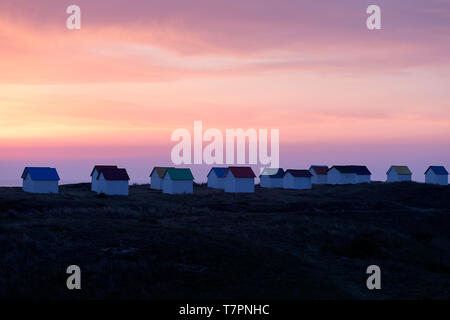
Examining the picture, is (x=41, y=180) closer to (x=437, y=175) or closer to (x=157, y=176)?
(x=157, y=176)

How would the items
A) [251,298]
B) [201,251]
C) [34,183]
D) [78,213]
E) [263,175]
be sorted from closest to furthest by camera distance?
[251,298] < [201,251] < [78,213] < [34,183] < [263,175]

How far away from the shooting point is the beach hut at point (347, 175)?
12644cm

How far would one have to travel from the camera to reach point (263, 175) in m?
125

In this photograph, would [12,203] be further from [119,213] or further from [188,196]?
[188,196]

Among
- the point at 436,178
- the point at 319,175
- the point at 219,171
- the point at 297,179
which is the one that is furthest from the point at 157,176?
the point at 436,178

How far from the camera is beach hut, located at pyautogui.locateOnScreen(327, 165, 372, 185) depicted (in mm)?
126438

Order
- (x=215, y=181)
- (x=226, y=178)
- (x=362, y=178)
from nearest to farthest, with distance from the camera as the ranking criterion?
Answer: (x=226, y=178)
(x=215, y=181)
(x=362, y=178)

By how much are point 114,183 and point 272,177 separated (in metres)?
48.7

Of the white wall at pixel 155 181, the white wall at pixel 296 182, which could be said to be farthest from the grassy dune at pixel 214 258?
the white wall at pixel 296 182

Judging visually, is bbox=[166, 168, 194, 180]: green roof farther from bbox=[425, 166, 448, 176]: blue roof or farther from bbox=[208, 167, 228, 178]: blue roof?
bbox=[425, 166, 448, 176]: blue roof

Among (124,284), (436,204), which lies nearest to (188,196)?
(436,204)

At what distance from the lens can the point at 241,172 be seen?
329 ft
